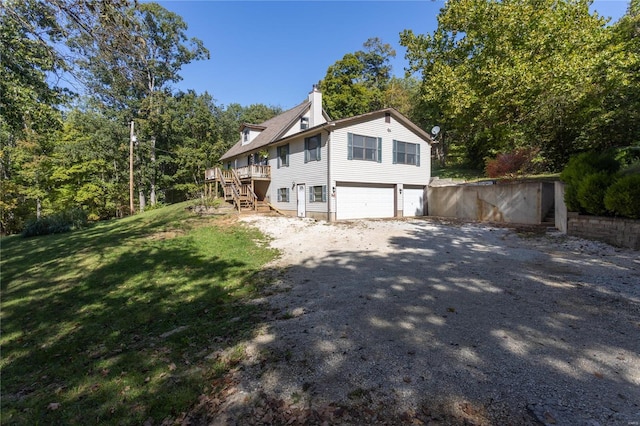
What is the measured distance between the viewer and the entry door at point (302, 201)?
1777 cm

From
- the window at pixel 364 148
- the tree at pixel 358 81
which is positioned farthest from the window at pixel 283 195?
the tree at pixel 358 81

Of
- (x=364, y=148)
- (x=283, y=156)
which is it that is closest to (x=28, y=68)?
(x=283, y=156)

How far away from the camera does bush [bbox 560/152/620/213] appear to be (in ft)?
30.2

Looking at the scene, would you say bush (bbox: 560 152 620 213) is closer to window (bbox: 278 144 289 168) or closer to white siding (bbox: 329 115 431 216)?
white siding (bbox: 329 115 431 216)

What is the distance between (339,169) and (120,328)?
12.8 metres

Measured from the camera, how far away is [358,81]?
3638cm

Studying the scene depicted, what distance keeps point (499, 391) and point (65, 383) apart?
14.8ft

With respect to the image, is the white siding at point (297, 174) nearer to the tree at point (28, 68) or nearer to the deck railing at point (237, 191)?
the deck railing at point (237, 191)

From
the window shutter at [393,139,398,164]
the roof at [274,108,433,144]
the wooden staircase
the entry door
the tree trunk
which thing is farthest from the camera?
the tree trunk

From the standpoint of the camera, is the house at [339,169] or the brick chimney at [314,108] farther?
the brick chimney at [314,108]

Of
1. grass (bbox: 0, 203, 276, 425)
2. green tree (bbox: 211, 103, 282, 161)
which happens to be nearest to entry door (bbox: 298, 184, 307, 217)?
grass (bbox: 0, 203, 276, 425)

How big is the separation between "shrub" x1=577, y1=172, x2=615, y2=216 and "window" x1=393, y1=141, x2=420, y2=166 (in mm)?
10243

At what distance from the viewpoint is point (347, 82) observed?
117 feet

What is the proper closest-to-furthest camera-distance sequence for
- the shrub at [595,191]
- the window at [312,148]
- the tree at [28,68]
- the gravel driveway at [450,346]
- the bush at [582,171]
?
1. the gravel driveway at [450,346]
2. the tree at [28,68]
3. the shrub at [595,191]
4. the bush at [582,171]
5. the window at [312,148]
